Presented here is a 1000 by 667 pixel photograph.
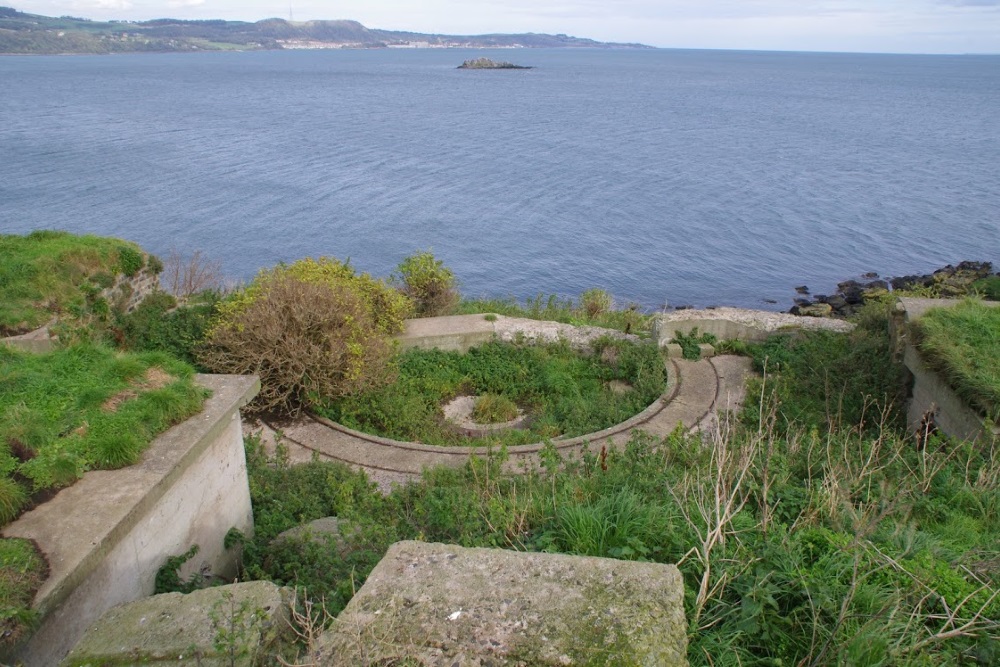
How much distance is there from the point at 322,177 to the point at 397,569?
37.3 meters

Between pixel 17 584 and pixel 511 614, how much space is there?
2734 mm

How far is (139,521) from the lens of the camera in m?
4.83

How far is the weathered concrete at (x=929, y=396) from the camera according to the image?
8.11 metres

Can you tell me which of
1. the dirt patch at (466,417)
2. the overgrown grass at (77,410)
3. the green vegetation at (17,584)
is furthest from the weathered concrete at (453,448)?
the green vegetation at (17,584)

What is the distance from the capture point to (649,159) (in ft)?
153

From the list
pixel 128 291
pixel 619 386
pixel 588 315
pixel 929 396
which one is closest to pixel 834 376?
pixel 929 396

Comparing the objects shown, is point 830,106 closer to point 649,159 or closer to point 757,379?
point 649,159

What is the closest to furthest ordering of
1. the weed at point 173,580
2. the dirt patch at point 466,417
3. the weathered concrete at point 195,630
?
1. the weathered concrete at point 195,630
2. the weed at point 173,580
3. the dirt patch at point 466,417

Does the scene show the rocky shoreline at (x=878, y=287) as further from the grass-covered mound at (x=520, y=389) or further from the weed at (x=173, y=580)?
the weed at (x=173, y=580)

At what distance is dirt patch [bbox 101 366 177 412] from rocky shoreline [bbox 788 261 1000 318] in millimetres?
21140

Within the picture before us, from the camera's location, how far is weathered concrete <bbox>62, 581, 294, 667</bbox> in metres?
3.28

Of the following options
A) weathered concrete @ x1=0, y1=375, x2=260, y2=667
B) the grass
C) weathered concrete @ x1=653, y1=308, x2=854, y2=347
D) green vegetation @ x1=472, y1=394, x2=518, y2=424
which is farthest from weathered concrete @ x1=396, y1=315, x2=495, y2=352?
weathered concrete @ x1=0, y1=375, x2=260, y2=667

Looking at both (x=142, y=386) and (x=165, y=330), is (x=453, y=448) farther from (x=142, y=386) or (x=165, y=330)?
(x=165, y=330)

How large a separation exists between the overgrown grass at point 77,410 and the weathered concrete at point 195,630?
150cm
